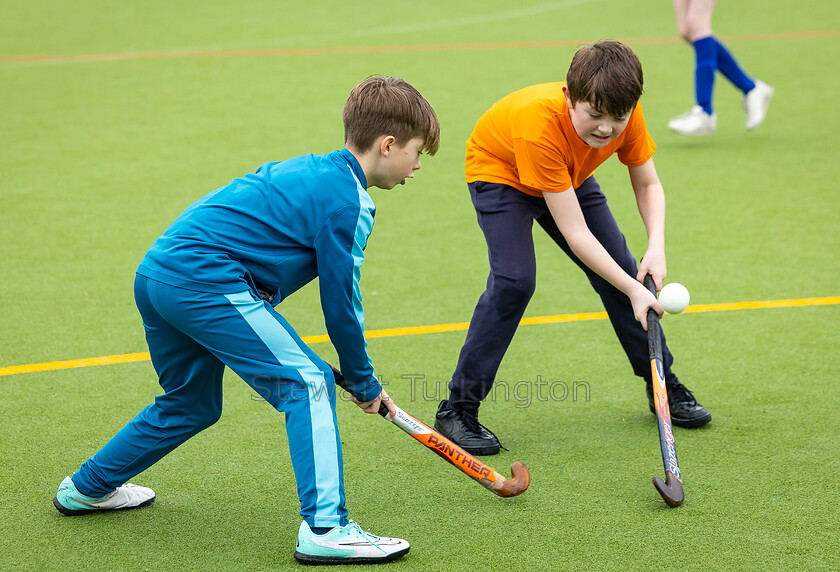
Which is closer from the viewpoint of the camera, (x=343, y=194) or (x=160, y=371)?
(x=343, y=194)

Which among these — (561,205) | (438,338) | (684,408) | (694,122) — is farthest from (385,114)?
(694,122)

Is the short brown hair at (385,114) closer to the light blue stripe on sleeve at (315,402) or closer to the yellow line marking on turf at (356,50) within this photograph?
the light blue stripe on sleeve at (315,402)

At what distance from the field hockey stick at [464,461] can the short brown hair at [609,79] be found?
100 cm

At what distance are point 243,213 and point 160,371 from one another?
0.49 meters

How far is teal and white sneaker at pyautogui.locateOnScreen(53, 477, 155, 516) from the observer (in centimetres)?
251

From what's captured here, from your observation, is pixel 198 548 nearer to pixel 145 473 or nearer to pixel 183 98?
pixel 145 473

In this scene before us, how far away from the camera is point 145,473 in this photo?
279 cm

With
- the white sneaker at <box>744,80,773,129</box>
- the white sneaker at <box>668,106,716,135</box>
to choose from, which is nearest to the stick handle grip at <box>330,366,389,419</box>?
the white sneaker at <box>668,106,716,135</box>

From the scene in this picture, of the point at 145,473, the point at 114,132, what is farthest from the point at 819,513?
the point at 114,132

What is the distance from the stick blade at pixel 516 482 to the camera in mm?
2574

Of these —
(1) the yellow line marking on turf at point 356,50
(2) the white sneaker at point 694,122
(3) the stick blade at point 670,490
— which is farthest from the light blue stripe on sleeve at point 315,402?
(1) the yellow line marking on turf at point 356,50

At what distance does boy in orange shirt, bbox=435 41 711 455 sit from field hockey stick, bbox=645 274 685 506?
2.8 inches

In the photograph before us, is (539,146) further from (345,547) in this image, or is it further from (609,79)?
(345,547)

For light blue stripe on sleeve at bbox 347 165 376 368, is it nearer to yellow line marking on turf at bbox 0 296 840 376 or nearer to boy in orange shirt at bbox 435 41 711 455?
boy in orange shirt at bbox 435 41 711 455
